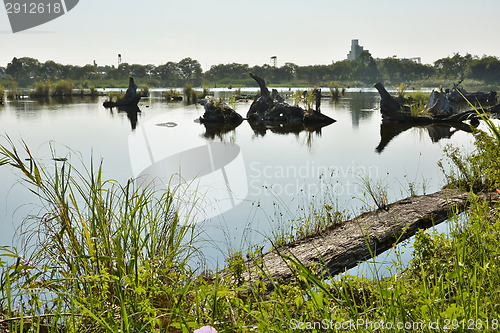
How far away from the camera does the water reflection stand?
35.2 ft

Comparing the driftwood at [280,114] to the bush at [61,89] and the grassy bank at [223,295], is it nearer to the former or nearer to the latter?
the grassy bank at [223,295]

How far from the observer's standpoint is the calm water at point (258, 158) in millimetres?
4586

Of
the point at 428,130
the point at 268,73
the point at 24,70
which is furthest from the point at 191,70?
the point at 428,130

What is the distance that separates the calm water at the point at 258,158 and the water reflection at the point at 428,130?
41 mm

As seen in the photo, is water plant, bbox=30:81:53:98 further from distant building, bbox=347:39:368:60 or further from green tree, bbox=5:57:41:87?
distant building, bbox=347:39:368:60

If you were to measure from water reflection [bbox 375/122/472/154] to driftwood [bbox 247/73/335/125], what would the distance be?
211 centimetres

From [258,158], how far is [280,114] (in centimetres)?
751

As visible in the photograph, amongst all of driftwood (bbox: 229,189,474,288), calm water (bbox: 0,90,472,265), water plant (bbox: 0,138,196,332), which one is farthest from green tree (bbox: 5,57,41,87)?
water plant (bbox: 0,138,196,332)

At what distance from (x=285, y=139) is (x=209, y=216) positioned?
648 cm

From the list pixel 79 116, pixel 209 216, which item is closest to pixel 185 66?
pixel 79 116

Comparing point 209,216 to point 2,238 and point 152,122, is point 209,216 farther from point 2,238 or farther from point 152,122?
point 152,122

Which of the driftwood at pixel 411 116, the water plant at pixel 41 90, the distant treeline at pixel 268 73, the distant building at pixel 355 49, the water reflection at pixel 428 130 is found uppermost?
the distant building at pixel 355 49

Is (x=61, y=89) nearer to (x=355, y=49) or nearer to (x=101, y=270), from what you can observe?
(x=101, y=270)

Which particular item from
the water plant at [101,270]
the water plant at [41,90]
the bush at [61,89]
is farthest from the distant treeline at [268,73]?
the water plant at [101,270]
